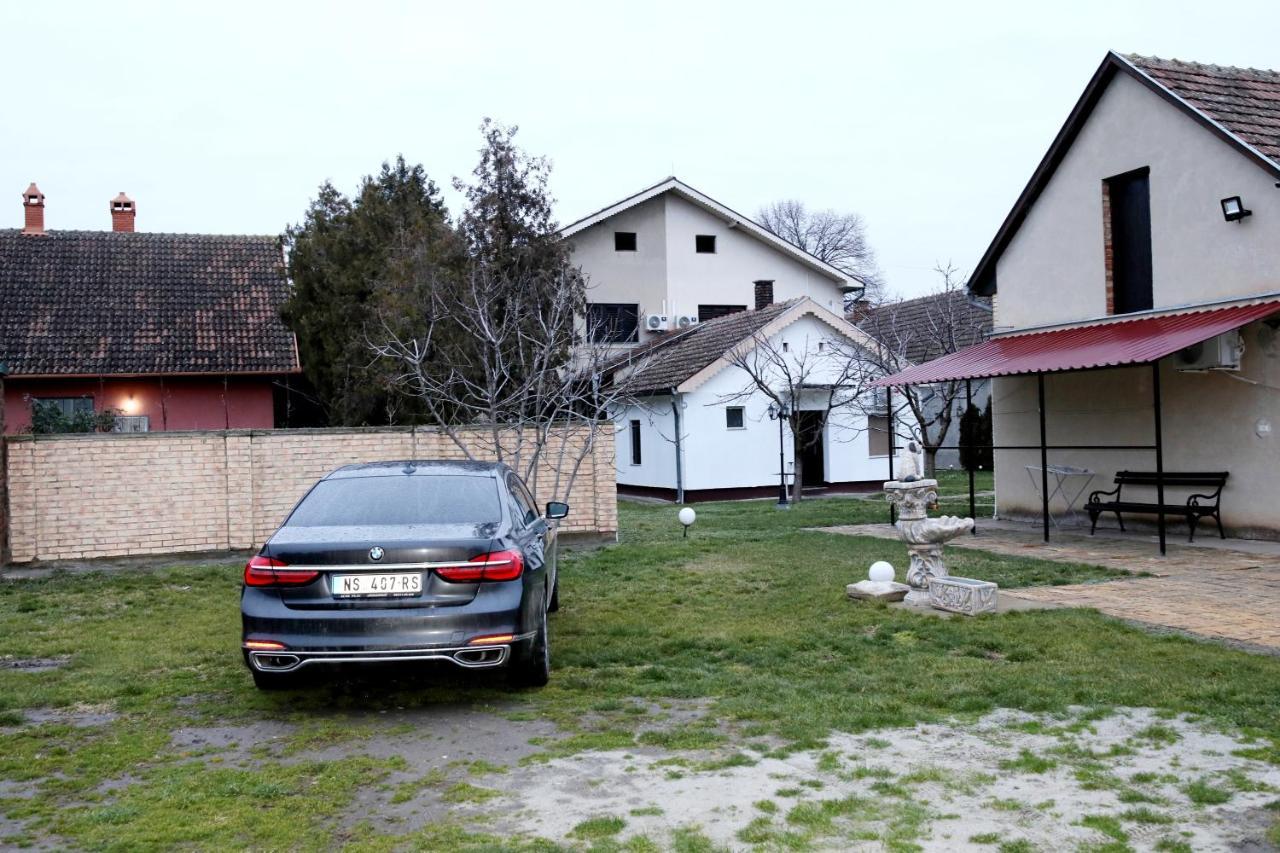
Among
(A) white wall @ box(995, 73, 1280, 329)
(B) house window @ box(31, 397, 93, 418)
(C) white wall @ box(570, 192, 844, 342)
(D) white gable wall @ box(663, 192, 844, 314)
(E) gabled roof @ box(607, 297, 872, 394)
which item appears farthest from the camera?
(D) white gable wall @ box(663, 192, 844, 314)

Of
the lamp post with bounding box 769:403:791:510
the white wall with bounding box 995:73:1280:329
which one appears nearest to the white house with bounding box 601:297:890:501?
the lamp post with bounding box 769:403:791:510

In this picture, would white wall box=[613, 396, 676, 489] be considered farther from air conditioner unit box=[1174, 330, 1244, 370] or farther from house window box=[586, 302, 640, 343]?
air conditioner unit box=[1174, 330, 1244, 370]

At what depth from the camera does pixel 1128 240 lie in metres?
14.6

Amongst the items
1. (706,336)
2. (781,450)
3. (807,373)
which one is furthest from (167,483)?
(706,336)

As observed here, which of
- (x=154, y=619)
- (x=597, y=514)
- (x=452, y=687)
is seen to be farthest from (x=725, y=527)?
(x=452, y=687)

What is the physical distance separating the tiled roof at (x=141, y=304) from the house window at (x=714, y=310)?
12671mm

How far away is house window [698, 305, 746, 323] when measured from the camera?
1297 inches

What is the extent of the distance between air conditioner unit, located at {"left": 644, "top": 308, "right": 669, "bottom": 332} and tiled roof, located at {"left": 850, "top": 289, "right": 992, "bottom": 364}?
5503 millimetres

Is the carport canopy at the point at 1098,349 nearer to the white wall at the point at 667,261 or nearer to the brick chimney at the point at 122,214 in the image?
the white wall at the point at 667,261

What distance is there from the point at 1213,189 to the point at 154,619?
12.7 meters

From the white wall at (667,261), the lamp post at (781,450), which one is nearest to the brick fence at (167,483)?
the lamp post at (781,450)

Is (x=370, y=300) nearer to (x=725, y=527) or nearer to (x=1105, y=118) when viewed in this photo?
(x=725, y=527)

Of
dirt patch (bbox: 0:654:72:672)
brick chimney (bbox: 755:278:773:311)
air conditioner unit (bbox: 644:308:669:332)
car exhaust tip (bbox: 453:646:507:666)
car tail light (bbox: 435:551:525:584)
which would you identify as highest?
brick chimney (bbox: 755:278:773:311)

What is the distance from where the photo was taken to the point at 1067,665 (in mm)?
6902
